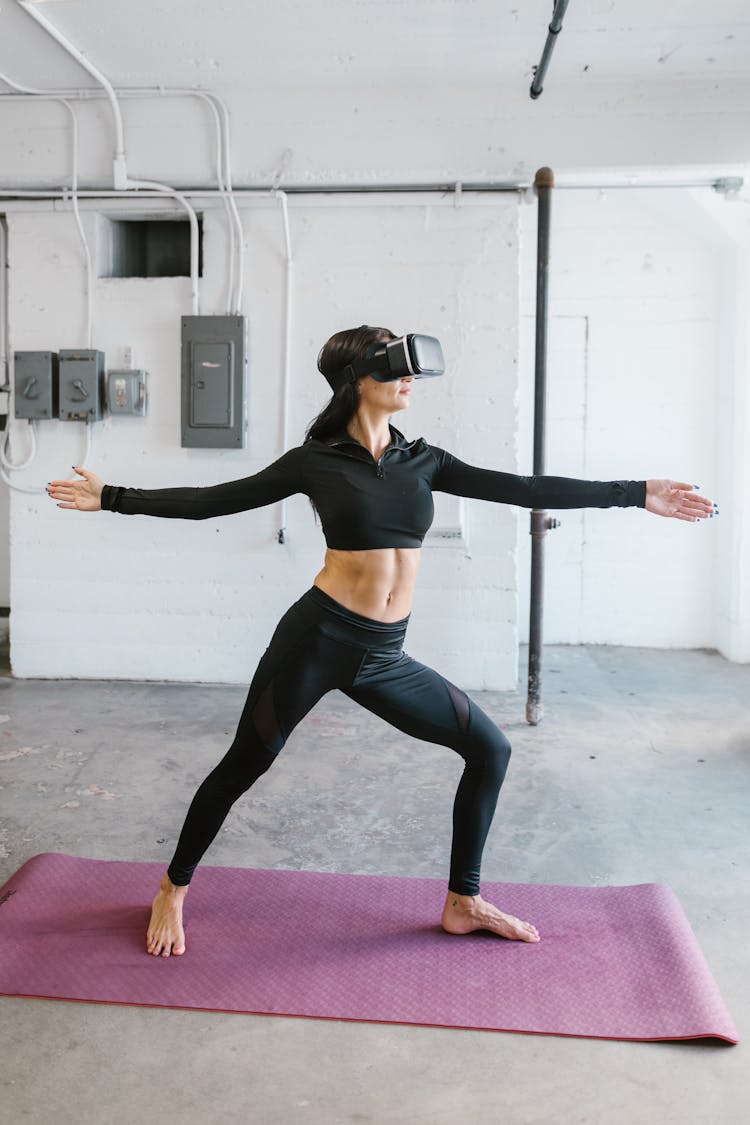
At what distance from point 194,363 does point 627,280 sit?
114 inches

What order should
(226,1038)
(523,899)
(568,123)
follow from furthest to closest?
(568,123), (523,899), (226,1038)

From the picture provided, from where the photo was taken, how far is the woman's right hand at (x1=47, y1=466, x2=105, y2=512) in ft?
7.87

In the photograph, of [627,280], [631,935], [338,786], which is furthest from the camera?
[627,280]

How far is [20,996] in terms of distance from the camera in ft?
7.36

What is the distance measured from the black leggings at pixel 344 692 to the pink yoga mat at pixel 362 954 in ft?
0.85

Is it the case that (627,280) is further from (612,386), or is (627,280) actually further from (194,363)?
(194,363)

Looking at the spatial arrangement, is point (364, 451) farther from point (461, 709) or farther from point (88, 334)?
point (88, 334)

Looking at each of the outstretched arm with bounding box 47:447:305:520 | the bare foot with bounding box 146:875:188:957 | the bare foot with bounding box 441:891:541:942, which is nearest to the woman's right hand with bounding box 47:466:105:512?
the outstretched arm with bounding box 47:447:305:520

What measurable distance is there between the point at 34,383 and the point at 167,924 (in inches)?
138

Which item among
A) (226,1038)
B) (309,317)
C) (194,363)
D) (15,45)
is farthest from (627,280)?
(226,1038)

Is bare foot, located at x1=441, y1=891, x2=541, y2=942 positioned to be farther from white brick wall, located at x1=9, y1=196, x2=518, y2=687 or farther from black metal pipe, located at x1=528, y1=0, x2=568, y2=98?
black metal pipe, located at x1=528, y1=0, x2=568, y2=98

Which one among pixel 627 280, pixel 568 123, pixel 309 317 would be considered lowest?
pixel 309 317

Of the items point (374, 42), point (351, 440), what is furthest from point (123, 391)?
point (351, 440)

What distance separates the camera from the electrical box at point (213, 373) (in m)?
5.00
